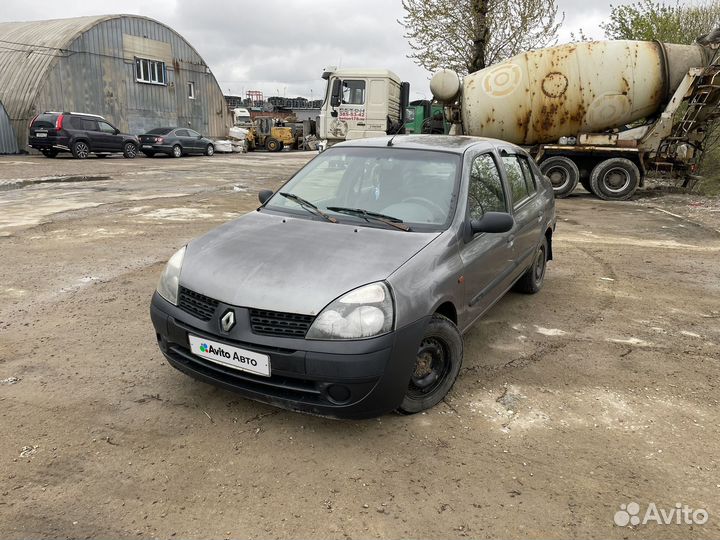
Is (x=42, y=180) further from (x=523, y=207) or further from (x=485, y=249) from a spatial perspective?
(x=485, y=249)

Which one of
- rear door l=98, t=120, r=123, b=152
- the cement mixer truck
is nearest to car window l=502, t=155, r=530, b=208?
the cement mixer truck

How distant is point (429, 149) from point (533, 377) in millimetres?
1808

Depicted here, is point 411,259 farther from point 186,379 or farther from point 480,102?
point 480,102

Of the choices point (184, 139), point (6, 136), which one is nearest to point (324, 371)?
point (184, 139)

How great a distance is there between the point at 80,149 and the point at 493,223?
72.3 ft

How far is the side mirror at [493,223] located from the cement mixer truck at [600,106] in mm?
10093

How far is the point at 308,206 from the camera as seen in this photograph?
3734 mm

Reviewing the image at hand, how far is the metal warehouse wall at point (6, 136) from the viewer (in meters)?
23.0

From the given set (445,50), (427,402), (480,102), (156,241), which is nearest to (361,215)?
(427,402)

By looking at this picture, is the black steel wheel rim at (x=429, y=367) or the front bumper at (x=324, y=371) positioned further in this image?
the black steel wheel rim at (x=429, y=367)

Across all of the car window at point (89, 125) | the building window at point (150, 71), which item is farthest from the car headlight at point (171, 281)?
the building window at point (150, 71)

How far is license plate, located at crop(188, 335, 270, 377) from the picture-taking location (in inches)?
103

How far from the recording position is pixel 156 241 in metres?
7.27

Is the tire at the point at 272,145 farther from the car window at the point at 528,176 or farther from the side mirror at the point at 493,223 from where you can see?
the side mirror at the point at 493,223
